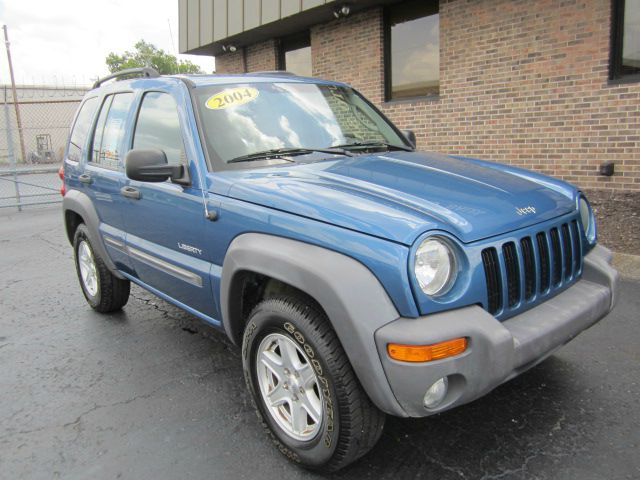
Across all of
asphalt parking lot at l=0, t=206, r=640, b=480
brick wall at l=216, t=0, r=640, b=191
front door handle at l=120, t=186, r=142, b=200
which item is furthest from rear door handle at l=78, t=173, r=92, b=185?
brick wall at l=216, t=0, r=640, b=191

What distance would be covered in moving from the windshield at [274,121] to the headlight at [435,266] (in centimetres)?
→ 130

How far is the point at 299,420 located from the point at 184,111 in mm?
1884

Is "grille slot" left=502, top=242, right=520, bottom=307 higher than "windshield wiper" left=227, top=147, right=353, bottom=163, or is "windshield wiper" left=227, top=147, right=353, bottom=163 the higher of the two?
"windshield wiper" left=227, top=147, right=353, bottom=163

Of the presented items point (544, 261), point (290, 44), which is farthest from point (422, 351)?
point (290, 44)

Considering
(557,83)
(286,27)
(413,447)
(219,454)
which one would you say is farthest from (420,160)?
(286,27)

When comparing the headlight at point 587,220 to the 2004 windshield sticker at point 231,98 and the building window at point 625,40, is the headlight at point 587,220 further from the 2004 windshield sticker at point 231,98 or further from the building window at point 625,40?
the building window at point 625,40

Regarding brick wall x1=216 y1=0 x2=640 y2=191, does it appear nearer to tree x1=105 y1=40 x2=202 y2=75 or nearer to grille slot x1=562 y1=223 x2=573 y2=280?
grille slot x1=562 y1=223 x2=573 y2=280

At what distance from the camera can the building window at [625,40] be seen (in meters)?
6.55

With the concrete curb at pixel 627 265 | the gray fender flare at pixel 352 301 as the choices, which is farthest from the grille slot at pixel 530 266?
the concrete curb at pixel 627 265

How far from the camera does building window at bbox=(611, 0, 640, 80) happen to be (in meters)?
6.55

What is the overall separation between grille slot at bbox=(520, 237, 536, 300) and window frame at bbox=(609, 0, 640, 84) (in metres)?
5.40

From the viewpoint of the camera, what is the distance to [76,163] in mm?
4555

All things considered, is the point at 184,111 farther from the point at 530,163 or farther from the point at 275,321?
the point at 530,163

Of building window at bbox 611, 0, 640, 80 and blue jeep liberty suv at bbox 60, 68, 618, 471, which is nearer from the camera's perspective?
blue jeep liberty suv at bbox 60, 68, 618, 471
